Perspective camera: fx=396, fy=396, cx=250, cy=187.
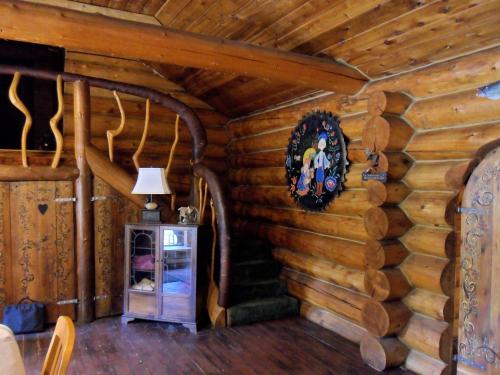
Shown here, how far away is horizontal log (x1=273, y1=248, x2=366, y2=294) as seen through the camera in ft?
13.4

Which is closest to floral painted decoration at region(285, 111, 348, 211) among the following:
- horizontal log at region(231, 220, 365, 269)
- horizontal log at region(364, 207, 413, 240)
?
horizontal log at region(231, 220, 365, 269)

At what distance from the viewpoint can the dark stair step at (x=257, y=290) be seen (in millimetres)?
4727

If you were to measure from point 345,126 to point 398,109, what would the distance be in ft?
2.51

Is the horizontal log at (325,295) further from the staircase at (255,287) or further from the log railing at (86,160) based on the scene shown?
the log railing at (86,160)

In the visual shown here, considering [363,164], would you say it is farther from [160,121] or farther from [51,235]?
[51,235]

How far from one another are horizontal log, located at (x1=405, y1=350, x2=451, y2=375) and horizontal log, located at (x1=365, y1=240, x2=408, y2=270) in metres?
0.79

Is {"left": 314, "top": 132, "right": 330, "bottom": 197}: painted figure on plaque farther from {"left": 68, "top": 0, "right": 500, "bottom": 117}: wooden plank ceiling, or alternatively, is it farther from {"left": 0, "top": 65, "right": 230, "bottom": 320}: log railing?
{"left": 0, "top": 65, "right": 230, "bottom": 320}: log railing

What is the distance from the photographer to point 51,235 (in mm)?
4465

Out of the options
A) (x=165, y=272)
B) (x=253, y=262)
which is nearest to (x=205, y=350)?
(x=165, y=272)

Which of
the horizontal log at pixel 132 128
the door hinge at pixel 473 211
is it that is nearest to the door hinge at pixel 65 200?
the horizontal log at pixel 132 128

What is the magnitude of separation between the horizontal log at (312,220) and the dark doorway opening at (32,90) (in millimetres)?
3043

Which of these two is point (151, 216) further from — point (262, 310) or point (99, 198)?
point (262, 310)

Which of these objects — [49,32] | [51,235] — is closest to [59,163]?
[51,235]

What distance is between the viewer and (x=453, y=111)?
308cm
